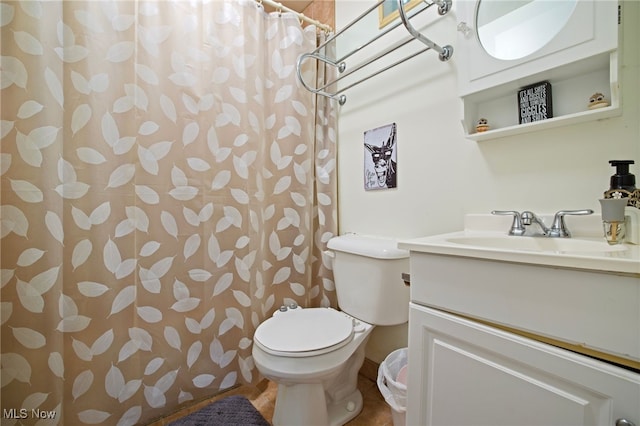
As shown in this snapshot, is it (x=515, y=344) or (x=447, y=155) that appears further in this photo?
(x=447, y=155)

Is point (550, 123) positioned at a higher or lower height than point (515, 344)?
higher

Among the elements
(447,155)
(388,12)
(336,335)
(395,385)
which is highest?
(388,12)

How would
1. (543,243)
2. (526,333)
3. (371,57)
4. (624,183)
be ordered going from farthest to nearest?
(371,57) < (543,243) < (624,183) < (526,333)

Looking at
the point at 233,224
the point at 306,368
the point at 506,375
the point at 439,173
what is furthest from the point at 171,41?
the point at 506,375

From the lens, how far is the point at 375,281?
1113 millimetres

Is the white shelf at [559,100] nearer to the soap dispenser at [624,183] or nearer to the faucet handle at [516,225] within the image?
the soap dispenser at [624,183]

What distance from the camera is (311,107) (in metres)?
1.51

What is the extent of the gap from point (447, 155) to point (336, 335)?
2.74 ft

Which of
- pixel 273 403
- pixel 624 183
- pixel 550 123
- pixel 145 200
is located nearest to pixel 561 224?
pixel 624 183

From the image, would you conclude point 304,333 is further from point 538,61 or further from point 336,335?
point 538,61

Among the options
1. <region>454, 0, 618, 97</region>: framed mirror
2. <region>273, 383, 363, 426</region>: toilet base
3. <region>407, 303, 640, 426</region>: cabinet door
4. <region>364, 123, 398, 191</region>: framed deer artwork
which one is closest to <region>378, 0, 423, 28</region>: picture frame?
<region>454, 0, 618, 97</region>: framed mirror

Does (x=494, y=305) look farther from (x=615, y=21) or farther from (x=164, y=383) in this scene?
(x=164, y=383)

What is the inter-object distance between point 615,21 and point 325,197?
117 cm

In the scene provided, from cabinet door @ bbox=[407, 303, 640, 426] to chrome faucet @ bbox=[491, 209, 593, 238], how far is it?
0.40m
